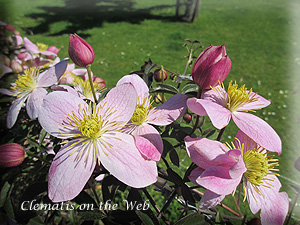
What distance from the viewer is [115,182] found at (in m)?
0.58

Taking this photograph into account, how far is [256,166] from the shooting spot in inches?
19.3

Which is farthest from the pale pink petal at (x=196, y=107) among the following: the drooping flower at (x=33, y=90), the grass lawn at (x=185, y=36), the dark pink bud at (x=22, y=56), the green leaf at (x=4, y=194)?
the grass lawn at (x=185, y=36)

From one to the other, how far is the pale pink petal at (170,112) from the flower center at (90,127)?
11 cm

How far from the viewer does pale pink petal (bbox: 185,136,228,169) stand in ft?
1.45

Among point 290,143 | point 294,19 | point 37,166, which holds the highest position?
point 37,166

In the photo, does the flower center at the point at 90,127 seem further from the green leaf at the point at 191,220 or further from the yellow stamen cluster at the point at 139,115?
the green leaf at the point at 191,220

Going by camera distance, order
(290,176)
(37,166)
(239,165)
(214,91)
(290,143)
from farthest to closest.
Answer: (290,143) → (290,176) → (37,166) → (214,91) → (239,165)

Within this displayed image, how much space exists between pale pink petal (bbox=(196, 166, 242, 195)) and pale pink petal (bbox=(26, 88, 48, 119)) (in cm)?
46

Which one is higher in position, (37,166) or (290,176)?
(37,166)

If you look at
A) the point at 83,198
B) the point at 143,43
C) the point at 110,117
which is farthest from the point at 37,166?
the point at 143,43

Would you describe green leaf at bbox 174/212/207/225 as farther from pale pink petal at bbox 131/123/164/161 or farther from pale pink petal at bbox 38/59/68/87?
pale pink petal at bbox 38/59/68/87

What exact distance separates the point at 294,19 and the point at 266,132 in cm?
676

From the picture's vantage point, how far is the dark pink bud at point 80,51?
57 cm

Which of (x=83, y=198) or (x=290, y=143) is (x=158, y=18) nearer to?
(x=290, y=143)
